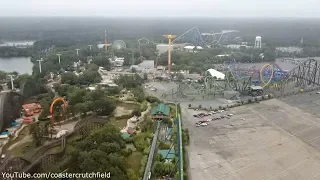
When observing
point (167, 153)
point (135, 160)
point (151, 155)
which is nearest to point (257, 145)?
point (167, 153)

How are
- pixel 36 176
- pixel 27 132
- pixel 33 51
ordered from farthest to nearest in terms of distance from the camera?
pixel 33 51 < pixel 27 132 < pixel 36 176

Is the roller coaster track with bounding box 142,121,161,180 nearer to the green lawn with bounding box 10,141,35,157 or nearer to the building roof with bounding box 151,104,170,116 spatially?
the building roof with bounding box 151,104,170,116

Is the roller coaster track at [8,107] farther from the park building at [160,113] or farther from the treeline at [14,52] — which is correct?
the treeline at [14,52]

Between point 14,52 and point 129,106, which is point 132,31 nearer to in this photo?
point 14,52

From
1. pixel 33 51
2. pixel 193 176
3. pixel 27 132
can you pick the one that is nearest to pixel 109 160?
pixel 193 176

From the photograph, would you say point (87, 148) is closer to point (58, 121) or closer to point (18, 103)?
point (58, 121)

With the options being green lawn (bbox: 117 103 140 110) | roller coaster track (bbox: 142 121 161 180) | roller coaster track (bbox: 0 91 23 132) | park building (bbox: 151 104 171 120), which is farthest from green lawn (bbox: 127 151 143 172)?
roller coaster track (bbox: 0 91 23 132)
